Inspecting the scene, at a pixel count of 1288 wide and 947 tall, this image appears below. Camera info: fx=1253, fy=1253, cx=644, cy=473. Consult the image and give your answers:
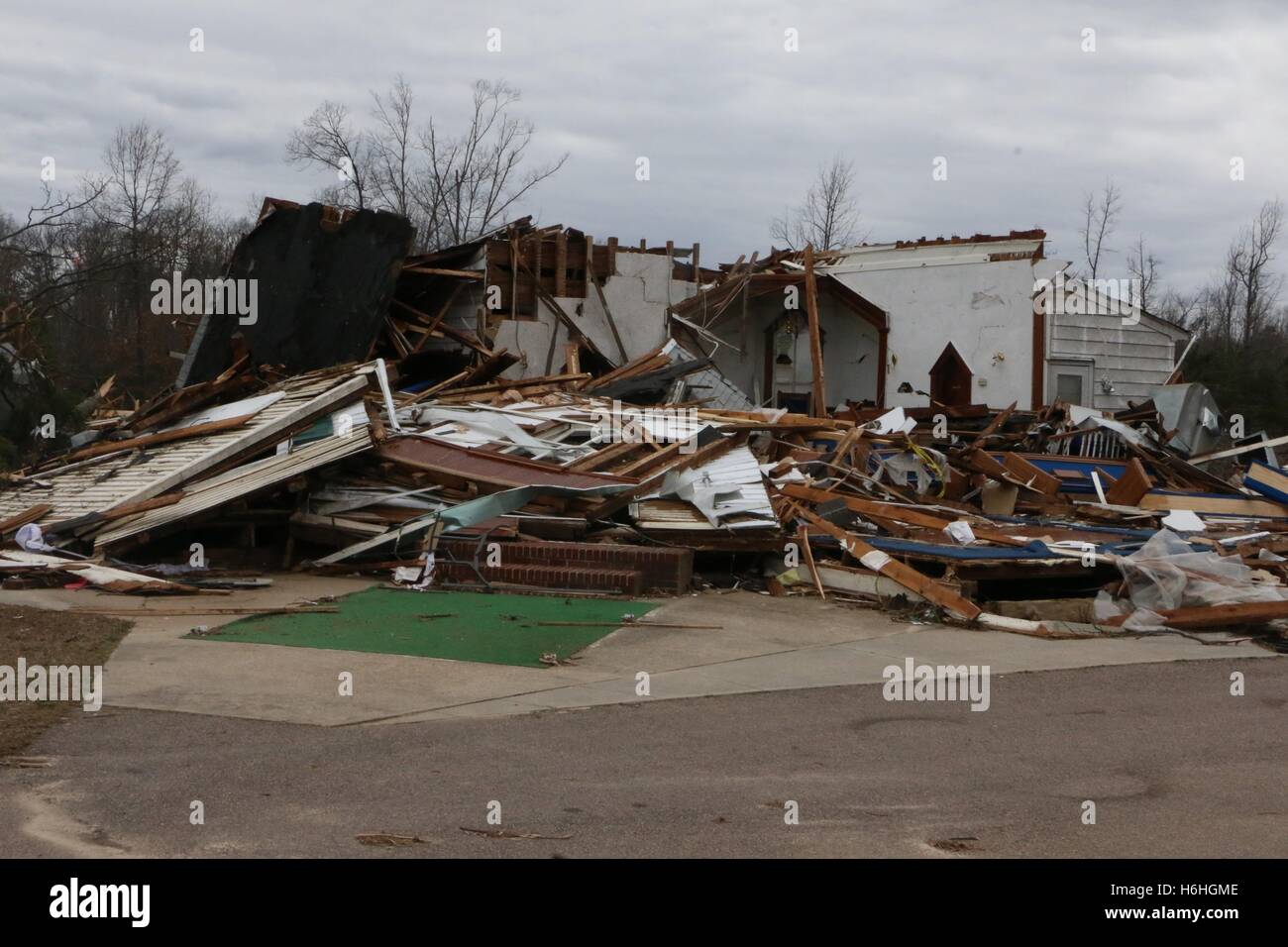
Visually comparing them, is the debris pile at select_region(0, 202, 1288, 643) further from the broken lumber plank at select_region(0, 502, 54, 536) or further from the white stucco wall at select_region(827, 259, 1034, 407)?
the white stucco wall at select_region(827, 259, 1034, 407)

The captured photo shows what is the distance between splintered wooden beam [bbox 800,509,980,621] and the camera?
38.6 ft

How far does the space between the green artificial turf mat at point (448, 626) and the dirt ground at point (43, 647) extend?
0.87 m

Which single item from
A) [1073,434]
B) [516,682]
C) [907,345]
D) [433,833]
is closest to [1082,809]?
[433,833]

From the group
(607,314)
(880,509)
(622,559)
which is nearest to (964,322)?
(607,314)

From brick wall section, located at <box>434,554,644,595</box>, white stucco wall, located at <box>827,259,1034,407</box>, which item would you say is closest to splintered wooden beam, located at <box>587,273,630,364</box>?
white stucco wall, located at <box>827,259,1034,407</box>

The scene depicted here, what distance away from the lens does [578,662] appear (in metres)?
9.47

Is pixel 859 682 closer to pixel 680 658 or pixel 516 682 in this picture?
pixel 680 658

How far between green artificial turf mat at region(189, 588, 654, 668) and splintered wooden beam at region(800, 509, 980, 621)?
240cm

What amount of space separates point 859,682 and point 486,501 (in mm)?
5351

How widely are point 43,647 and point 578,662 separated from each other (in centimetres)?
388

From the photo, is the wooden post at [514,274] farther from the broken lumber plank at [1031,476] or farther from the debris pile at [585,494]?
the broken lumber plank at [1031,476]

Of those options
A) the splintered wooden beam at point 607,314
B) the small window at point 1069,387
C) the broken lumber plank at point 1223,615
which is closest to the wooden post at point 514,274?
the splintered wooden beam at point 607,314

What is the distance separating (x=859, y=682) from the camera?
30.0 ft
